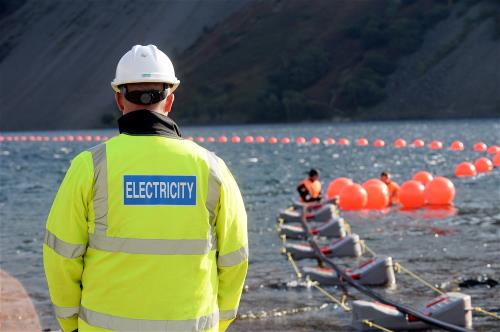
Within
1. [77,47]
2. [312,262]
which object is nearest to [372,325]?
[312,262]

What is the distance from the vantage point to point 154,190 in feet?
14.6

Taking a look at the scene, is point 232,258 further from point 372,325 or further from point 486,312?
point 486,312

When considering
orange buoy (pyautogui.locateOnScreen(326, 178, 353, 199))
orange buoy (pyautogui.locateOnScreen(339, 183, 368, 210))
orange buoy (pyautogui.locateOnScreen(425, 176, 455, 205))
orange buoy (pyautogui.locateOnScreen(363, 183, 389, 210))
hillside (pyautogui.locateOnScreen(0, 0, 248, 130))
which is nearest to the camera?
orange buoy (pyautogui.locateOnScreen(339, 183, 368, 210))

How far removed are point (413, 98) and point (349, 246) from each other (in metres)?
98.2

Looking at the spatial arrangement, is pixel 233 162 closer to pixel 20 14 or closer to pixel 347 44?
pixel 347 44

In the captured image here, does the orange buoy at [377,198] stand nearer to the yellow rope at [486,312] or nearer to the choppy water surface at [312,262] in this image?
the choppy water surface at [312,262]

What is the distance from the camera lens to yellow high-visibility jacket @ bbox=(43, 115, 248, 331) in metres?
4.42

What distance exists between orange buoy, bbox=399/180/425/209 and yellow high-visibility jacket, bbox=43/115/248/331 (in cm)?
2304

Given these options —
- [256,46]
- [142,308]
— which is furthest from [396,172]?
[256,46]

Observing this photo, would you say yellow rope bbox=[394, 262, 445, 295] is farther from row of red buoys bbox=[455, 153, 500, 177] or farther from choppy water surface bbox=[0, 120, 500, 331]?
row of red buoys bbox=[455, 153, 500, 177]

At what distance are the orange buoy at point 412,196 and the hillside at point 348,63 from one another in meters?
83.8

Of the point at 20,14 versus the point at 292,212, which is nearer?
the point at 292,212

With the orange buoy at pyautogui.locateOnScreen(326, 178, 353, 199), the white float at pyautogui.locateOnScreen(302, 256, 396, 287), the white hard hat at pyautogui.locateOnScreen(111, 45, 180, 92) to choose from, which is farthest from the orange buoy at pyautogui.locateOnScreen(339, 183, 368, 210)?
the white hard hat at pyautogui.locateOnScreen(111, 45, 180, 92)

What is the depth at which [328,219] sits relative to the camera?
2481 centimetres
